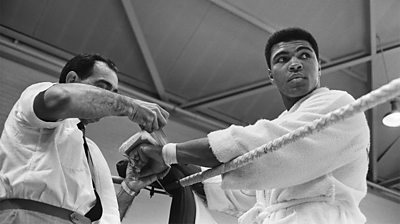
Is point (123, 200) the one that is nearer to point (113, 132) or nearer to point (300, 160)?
point (300, 160)

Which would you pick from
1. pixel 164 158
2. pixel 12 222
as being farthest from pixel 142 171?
pixel 12 222

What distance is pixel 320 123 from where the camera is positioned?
1.42 metres

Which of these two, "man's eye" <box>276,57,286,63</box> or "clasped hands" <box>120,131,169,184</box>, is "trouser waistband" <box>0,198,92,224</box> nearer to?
"clasped hands" <box>120,131,169,184</box>

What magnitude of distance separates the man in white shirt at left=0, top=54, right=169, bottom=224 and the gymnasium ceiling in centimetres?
352

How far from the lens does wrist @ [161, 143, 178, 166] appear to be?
181 cm

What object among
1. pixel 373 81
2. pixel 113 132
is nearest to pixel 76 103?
pixel 113 132

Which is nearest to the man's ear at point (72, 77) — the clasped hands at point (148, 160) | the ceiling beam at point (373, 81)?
the clasped hands at point (148, 160)

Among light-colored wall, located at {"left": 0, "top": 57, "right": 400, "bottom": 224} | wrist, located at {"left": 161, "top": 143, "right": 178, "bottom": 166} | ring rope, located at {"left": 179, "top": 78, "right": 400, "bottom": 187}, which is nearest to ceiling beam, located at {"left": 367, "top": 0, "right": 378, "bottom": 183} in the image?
light-colored wall, located at {"left": 0, "top": 57, "right": 400, "bottom": 224}

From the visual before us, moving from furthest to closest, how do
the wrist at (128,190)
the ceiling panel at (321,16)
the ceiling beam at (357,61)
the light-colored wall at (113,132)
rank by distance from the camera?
the ceiling beam at (357,61), the ceiling panel at (321,16), the light-colored wall at (113,132), the wrist at (128,190)

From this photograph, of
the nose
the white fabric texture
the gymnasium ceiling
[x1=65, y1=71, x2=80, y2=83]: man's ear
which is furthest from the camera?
the gymnasium ceiling

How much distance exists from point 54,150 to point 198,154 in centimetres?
49

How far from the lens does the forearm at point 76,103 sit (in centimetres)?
161

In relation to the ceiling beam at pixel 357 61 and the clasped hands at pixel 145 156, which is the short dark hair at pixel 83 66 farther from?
the ceiling beam at pixel 357 61

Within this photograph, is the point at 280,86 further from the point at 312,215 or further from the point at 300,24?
the point at 300,24
